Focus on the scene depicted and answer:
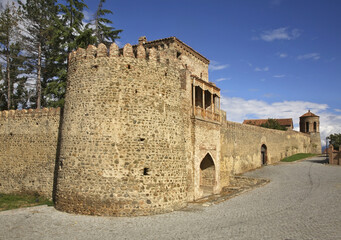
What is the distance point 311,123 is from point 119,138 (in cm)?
5066

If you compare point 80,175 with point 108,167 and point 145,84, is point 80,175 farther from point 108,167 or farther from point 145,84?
point 145,84

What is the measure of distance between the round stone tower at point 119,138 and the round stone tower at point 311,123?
47888 millimetres

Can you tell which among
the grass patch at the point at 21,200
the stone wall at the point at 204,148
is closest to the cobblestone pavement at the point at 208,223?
the grass patch at the point at 21,200

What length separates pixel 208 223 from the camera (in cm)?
898

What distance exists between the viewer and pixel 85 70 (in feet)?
36.8

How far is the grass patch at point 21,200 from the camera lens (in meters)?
12.0

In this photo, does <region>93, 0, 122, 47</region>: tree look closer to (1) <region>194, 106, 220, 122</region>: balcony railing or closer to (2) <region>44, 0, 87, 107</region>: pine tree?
(2) <region>44, 0, 87, 107</region>: pine tree

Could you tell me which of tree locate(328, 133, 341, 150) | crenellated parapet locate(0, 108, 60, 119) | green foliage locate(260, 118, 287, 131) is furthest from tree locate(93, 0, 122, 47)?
tree locate(328, 133, 341, 150)

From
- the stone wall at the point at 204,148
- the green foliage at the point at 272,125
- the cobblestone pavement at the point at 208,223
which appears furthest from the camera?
the green foliage at the point at 272,125

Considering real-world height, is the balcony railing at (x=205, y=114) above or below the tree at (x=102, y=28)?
below

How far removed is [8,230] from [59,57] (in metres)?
16.0

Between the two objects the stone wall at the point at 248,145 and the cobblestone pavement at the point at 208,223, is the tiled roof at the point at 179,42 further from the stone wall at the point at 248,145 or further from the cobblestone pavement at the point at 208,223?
the cobblestone pavement at the point at 208,223

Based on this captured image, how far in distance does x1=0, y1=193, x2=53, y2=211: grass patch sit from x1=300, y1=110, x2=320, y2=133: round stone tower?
166 ft

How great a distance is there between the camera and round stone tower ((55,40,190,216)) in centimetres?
1019
